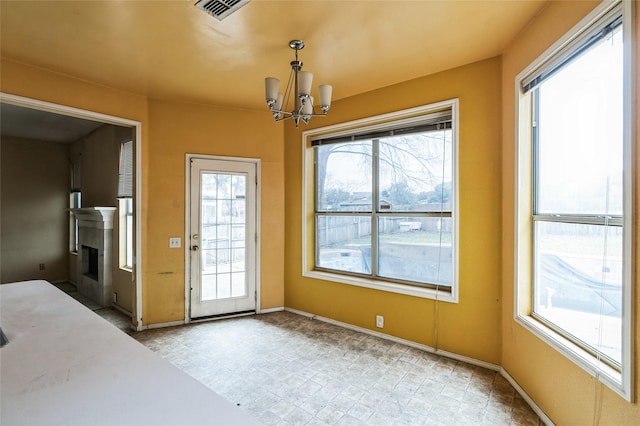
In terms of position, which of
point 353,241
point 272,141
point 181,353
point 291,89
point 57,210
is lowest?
point 181,353

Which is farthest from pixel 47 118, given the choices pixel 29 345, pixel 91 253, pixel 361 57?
pixel 29 345

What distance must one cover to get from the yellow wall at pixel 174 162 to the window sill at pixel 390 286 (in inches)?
30.0

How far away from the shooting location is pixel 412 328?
3.17 meters

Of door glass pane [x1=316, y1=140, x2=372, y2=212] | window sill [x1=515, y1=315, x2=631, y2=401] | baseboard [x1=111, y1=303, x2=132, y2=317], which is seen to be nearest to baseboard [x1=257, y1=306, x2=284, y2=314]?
door glass pane [x1=316, y1=140, x2=372, y2=212]

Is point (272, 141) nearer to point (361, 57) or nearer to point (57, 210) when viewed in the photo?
point (361, 57)

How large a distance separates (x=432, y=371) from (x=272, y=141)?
125 inches

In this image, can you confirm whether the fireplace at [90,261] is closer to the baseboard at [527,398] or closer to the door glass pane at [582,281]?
the baseboard at [527,398]

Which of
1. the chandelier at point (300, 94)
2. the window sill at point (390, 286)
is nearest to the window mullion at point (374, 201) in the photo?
the window sill at point (390, 286)

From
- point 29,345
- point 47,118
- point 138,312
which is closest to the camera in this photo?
point 29,345

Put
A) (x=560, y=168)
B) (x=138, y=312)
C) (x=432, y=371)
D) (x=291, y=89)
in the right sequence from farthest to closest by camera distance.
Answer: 1. (x=138, y=312)
2. (x=291, y=89)
3. (x=432, y=371)
4. (x=560, y=168)

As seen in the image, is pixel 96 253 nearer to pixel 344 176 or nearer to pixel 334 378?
pixel 344 176

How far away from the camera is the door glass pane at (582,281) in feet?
5.24

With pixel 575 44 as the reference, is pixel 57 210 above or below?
below

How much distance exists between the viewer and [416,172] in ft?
10.7
